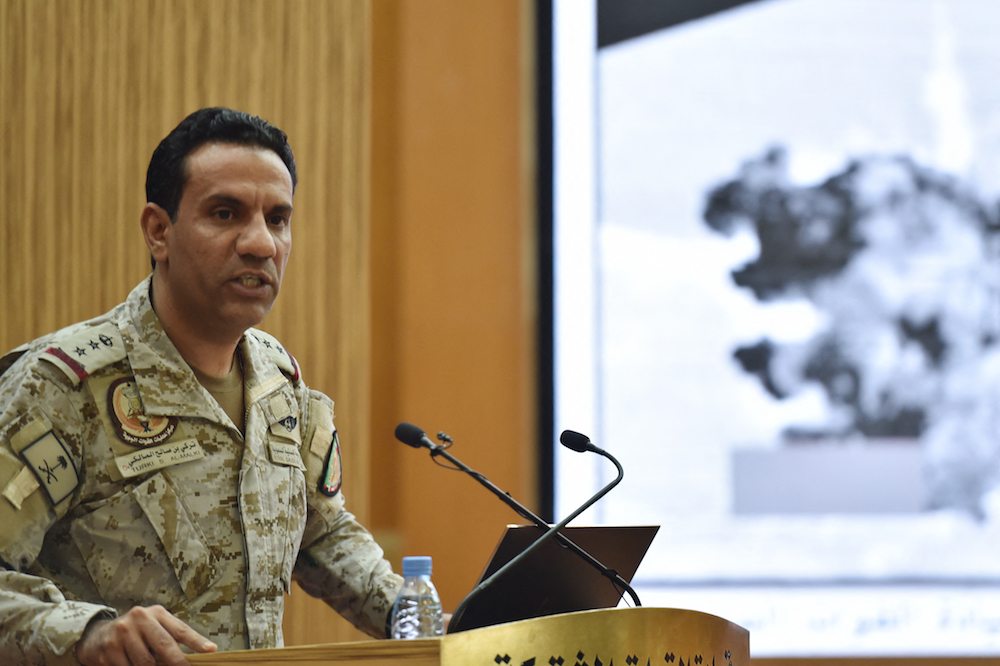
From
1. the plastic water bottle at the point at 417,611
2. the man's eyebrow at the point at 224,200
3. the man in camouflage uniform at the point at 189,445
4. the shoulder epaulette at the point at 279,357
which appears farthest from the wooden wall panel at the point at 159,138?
the plastic water bottle at the point at 417,611

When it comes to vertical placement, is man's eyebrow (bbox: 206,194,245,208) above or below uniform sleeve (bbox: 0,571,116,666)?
above

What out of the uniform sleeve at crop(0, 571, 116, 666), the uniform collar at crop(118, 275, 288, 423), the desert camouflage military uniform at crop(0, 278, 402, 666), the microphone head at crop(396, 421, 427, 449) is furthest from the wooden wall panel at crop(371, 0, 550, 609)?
the uniform sleeve at crop(0, 571, 116, 666)

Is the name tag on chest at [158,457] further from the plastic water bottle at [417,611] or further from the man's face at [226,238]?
the plastic water bottle at [417,611]

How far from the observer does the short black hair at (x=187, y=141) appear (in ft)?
4.89

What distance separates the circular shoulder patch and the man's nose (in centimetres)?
26

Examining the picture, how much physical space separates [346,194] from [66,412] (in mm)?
1433

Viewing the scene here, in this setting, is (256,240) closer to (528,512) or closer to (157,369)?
(157,369)

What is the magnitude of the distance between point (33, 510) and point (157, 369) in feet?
0.92

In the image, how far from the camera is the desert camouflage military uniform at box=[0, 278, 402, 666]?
128 cm

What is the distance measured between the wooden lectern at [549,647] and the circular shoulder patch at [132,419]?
46 centimetres

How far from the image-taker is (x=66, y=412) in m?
1.35

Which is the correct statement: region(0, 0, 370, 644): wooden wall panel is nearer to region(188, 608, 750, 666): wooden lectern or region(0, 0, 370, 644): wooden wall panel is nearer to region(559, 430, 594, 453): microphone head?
region(559, 430, 594, 453): microphone head

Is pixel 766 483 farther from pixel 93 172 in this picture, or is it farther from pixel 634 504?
pixel 93 172

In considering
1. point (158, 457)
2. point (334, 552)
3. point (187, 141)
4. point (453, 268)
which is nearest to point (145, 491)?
point (158, 457)
